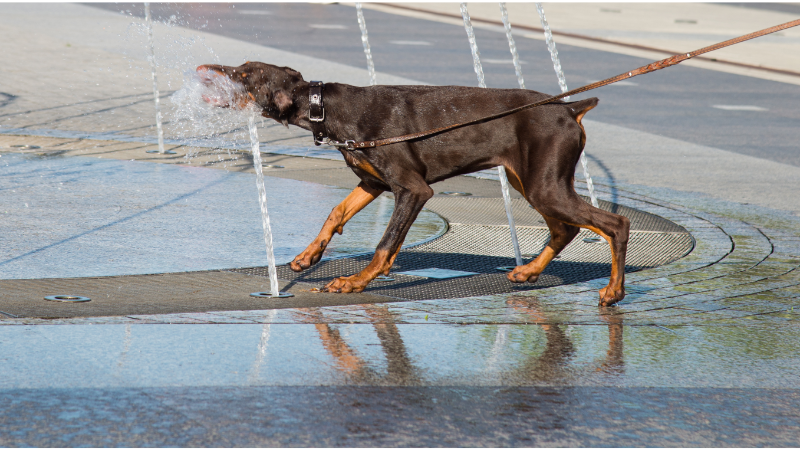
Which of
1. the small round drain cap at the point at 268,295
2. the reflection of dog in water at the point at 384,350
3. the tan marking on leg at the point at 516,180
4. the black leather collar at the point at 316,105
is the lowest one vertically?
the reflection of dog in water at the point at 384,350

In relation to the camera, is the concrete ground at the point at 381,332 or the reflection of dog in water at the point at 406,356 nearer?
the concrete ground at the point at 381,332

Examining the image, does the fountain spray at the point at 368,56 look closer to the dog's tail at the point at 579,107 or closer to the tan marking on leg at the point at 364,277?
the tan marking on leg at the point at 364,277

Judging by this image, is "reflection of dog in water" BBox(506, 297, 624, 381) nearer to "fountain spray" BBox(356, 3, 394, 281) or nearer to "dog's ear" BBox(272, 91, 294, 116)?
"fountain spray" BBox(356, 3, 394, 281)

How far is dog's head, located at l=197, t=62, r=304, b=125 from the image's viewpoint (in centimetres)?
555

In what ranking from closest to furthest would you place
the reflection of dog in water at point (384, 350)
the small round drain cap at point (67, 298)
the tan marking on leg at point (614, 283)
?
the reflection of dog in water at point (384, 350), the small round drain cap at point (67, 298), the tan marking on leg at point (614, 283)

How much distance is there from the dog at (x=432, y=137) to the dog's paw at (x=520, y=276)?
0.60 meters

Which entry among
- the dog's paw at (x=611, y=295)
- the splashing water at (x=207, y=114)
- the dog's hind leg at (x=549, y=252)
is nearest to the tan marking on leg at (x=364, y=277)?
the dog's hind leg at (x=549, y=252)

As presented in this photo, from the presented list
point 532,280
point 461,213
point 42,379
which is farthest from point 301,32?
point 42,379

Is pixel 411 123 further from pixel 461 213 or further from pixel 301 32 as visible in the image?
pixel 301 32

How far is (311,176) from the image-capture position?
9633 millimetres

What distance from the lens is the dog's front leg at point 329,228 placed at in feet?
20.1

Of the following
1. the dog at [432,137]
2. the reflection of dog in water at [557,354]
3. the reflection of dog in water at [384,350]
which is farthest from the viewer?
the dog at [432,137]

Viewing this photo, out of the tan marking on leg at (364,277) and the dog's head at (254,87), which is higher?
the dog's head at (254,87)

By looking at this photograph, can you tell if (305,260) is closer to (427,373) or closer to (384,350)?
(384,350)
